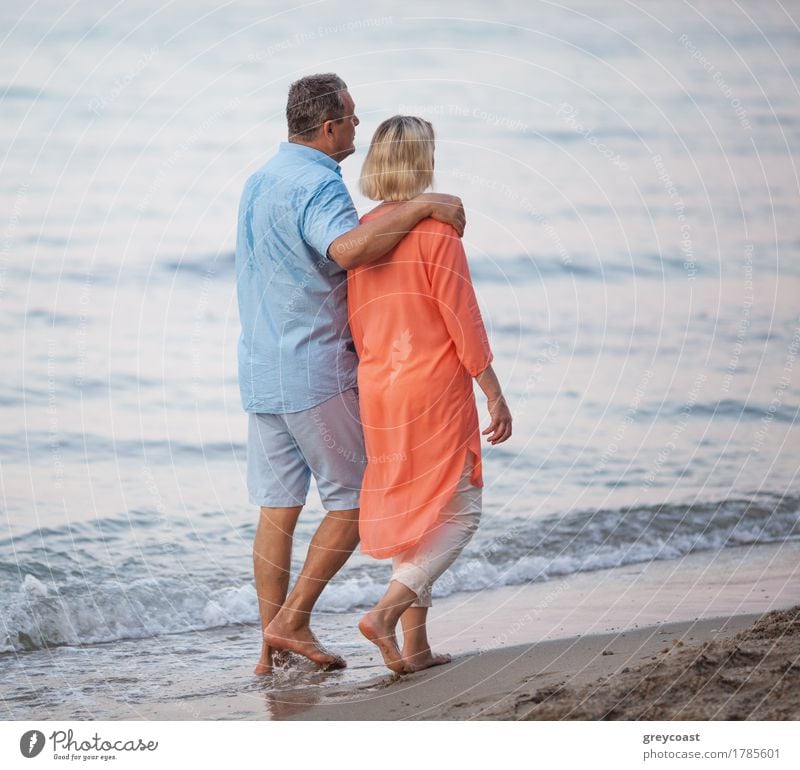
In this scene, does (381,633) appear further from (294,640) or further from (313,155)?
(313,155)

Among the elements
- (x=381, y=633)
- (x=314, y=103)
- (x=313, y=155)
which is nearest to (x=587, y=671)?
(x=381, y=633)

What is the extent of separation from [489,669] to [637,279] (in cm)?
501

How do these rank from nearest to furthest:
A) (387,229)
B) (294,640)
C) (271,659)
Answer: (387,229) < (294,640) < (271,659)

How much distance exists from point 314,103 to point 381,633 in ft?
5.42

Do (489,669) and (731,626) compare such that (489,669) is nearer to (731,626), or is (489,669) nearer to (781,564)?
(731,626)

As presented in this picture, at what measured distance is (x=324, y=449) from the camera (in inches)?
150

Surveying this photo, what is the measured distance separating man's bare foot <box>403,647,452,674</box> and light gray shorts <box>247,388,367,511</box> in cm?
50

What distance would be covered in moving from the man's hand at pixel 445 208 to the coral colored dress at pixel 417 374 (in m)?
0.03

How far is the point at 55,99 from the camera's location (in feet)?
20.8

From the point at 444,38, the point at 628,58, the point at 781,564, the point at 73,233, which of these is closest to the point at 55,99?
the point at 73,233

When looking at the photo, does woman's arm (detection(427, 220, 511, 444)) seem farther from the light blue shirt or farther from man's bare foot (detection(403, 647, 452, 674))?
man's bare foot (detection(403, 647, 452, 674))

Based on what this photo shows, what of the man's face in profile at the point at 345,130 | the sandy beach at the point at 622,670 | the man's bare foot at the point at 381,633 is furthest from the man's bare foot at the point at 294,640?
the man's face in profile at the point at 345,130

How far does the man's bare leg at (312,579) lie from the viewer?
3797 mm

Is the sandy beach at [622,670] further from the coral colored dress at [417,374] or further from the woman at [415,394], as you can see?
the coral colored dress at [417,374]
